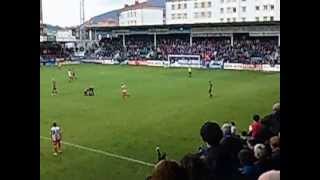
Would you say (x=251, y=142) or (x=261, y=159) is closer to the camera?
(x=261, y=159)

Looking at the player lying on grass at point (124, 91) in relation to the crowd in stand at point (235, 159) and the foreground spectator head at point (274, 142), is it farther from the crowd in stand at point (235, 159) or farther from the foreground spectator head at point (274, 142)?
the foreground spectator head at point (274, 142)

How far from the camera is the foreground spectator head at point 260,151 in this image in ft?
7.50

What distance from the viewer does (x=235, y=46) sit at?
6.41m

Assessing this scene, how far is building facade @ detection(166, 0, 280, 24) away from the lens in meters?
4.28

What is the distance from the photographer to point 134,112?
606 centimetres

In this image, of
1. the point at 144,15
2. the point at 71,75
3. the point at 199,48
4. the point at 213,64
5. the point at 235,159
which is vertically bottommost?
the point at 235,159

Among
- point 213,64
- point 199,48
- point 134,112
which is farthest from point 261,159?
point 213,64


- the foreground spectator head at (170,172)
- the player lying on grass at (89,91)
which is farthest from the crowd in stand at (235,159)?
the player lying on grass at (89,91)

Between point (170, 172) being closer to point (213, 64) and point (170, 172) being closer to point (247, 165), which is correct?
point (247, 165)

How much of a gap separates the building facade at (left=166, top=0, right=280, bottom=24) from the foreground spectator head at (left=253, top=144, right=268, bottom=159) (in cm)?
184

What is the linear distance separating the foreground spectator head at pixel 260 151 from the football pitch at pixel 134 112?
277mm

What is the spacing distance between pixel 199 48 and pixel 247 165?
4544 millimetres
